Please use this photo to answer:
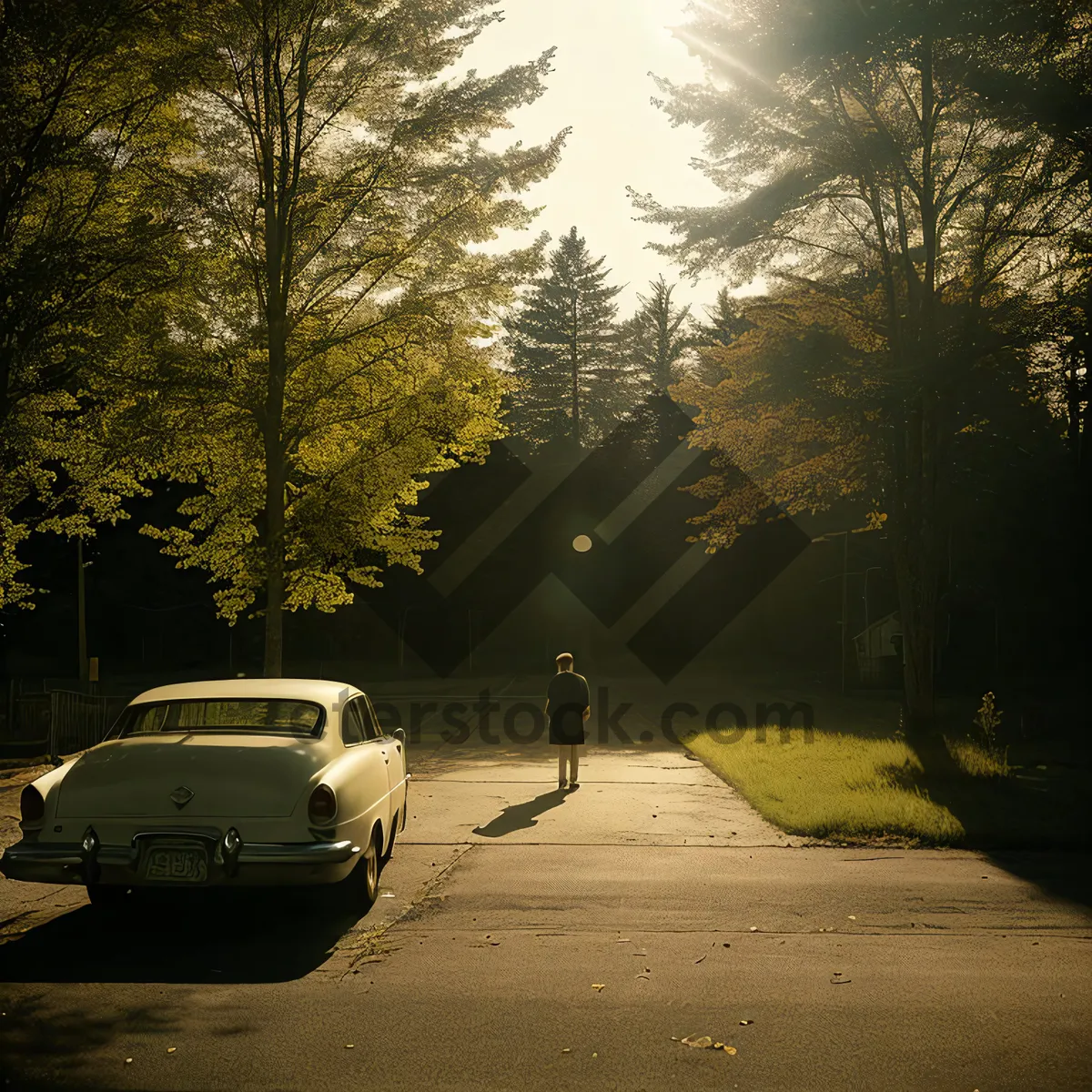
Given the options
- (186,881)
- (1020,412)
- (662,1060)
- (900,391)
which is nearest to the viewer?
(662,1060)

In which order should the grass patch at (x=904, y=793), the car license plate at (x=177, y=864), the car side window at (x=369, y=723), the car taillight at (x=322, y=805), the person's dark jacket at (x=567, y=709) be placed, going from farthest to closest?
the person's dark jacket at (x=567, y=709) < the grass patch at (x=904, y=793) < the car side window at (x=369, y=723) < the car taillight at (x=322, y=805) < the car license plate at (x=177, y=864)

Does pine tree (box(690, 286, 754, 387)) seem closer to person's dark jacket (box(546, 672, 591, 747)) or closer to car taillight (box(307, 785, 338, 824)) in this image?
person's dark jacket (box(546, 672, 591, 747))

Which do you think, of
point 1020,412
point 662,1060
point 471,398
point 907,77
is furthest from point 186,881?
point 1020,412

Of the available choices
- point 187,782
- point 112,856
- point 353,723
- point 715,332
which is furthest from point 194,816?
point 715,332

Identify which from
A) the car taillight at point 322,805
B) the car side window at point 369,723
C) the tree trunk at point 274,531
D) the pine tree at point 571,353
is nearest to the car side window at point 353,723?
the car side window at point 369,723

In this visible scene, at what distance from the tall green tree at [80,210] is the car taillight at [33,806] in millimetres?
6831

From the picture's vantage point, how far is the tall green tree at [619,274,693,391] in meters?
72.6

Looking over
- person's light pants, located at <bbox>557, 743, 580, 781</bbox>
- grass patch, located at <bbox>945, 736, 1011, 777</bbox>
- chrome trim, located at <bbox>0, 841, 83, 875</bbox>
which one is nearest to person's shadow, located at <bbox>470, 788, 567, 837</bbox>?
person's light pants, located at <bbox>557, 743, 580, 781</bbox>

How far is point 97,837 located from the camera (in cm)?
706

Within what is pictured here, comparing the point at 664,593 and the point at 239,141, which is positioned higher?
the point at 239,141

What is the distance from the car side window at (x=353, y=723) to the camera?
8.45 m

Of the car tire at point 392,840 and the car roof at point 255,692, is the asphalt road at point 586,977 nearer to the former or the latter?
the car tire at point 392,840

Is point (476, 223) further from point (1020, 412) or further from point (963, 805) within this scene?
point (1020, 412)

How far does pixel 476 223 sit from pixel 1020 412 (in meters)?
25.6
